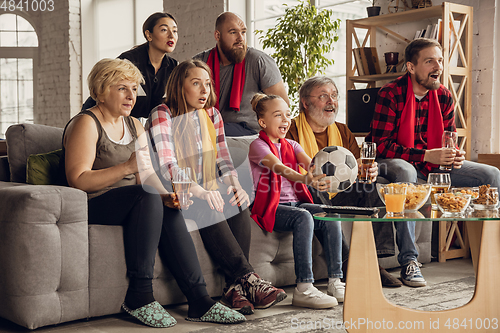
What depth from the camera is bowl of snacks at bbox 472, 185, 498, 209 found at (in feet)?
5.99

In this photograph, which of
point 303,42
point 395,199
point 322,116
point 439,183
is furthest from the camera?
point 303,42

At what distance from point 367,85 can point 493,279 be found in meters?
2.79

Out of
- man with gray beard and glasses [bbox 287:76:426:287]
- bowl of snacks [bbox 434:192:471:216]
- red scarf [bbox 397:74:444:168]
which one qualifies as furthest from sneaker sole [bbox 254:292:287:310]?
red scarf [bbox 397:74:444:168]

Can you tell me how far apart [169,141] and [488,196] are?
1.28 metres

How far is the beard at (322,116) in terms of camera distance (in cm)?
278

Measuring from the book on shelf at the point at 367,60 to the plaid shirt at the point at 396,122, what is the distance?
3.46ft

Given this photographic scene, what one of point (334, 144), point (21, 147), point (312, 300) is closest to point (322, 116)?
point (334, 144)

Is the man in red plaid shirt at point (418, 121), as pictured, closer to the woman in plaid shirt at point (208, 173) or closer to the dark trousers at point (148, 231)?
the woman in plaid shirt at point (208, 173)

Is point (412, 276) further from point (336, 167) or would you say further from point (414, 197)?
point (414, 197)

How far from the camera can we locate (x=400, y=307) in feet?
5.40

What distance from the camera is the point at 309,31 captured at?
14.8 ft

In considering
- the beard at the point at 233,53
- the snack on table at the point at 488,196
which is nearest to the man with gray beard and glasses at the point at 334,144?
the beard at the point at 233,53

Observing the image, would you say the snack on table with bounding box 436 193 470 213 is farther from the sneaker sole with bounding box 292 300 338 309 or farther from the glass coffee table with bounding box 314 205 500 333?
the sneaker sole with bounding box 292 300 338 309

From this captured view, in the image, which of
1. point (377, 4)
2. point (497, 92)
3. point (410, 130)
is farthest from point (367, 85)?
point (410, 130)
